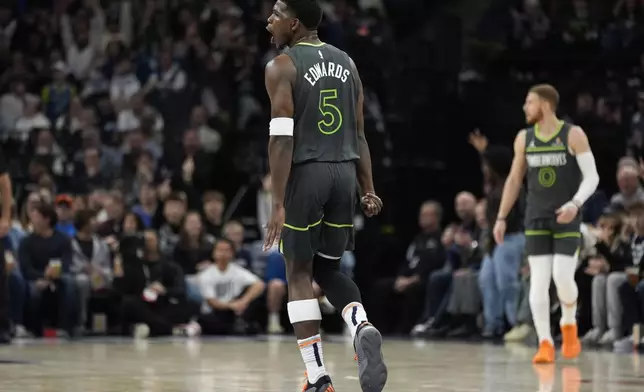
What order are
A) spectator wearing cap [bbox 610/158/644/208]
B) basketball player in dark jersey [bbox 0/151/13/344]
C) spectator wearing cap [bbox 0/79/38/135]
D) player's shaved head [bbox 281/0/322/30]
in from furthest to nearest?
spectator wearing cap [bbox 0/79/38/135]
spectator wearing cap [bbox 610/158/644/208]
basketball player in dark jersey [bbox 0/151/13/344]
player's shaved head [bbox 281/0/322/30]

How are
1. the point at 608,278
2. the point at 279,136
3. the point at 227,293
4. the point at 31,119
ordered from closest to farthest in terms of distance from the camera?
the point at 279,136 < the point at 608,278 < the point at 227,293 < the point at 31,119

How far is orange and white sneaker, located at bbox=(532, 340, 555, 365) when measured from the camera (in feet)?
31.4

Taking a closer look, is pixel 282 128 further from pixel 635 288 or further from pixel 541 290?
pixel 635 288

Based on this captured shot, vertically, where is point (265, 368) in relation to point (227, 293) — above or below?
below

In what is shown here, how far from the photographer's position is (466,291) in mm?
13656

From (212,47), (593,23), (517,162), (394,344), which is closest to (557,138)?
(517,162)

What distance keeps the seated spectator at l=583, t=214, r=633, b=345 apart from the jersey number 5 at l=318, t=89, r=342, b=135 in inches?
242

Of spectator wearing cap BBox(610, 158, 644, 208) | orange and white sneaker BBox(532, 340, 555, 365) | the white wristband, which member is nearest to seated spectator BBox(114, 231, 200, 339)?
spectator wearing cap BBox(610, 158, 644, 208)

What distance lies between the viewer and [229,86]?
18.1 metres

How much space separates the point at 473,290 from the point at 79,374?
19.9 ft

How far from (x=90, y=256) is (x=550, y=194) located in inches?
248

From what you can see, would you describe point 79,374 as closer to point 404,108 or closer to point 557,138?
point 557,138

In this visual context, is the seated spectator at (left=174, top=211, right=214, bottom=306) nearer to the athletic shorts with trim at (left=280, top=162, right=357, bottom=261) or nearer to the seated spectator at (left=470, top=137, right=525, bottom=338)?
the seated spectator at (left=470, top=137, right=525, bottom=338)

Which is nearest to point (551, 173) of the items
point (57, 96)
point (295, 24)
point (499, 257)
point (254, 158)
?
point (499, 257)
